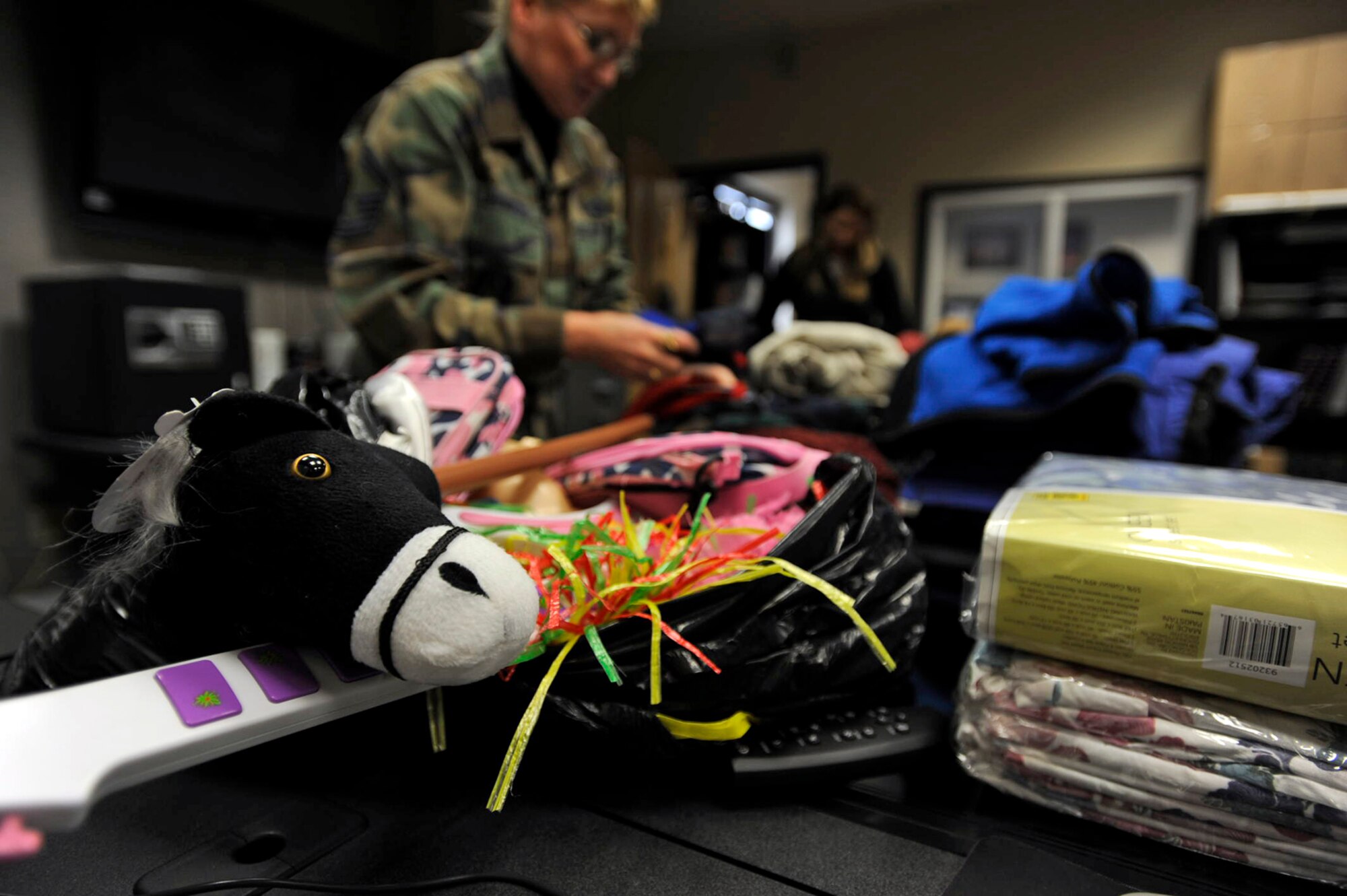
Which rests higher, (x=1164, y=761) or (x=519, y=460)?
(x=519, y=460)

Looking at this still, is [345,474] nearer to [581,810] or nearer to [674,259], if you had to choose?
[581,810]

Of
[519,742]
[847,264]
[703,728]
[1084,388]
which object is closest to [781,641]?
[703,728]

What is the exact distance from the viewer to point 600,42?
3.53 ft

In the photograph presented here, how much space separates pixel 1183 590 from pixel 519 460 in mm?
509

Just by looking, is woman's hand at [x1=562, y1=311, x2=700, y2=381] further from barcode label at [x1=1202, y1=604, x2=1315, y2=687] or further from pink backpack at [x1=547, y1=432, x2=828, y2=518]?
barcode label at [x1=1202, y1=604, x2=1315, y2=687]

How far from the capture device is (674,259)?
4172mm

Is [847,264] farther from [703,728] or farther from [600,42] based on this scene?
[703,728]

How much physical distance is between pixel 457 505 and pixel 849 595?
0.32 m

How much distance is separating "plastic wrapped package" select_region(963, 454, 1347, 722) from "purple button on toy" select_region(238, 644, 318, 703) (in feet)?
1.25

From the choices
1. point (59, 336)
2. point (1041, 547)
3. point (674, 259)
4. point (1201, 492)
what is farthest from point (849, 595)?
point (674, 259)

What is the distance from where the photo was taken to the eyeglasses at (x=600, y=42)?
1.05m

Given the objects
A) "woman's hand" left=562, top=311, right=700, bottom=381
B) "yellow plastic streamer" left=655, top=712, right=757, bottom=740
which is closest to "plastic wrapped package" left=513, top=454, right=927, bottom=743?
"yellow plastic streamer" left=655, top=712, right=757, bottom=740

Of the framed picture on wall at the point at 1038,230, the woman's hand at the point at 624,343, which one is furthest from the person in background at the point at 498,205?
the framed picture on wall at the point at 1038,230

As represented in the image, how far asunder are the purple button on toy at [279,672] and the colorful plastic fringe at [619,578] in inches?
4.2
